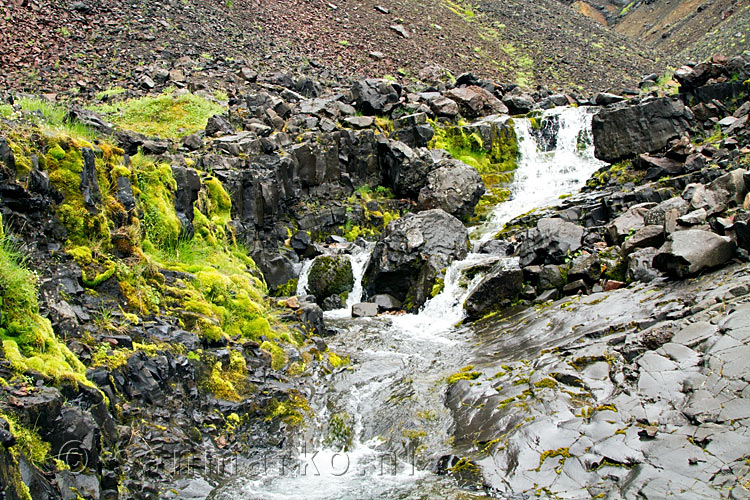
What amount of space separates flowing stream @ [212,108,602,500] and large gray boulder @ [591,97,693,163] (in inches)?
261

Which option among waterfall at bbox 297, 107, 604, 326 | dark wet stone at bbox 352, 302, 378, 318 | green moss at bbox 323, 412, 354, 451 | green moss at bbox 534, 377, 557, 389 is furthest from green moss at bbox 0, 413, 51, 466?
dark wet stone at bbox 352, 302, 378, 318

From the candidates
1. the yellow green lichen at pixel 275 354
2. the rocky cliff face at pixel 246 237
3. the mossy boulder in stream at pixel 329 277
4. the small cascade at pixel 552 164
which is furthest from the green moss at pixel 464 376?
the small cascade at pixel 552 164

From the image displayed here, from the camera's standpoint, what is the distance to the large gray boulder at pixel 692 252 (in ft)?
28.4

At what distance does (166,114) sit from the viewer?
645 inches

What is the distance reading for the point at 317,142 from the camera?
1747 cm

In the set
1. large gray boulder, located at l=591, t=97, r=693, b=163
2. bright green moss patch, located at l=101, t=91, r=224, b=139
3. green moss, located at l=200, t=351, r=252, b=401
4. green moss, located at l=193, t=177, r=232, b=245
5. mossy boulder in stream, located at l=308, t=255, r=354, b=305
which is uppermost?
large gray boulder, located at l=591, t=97, r=693, b=163

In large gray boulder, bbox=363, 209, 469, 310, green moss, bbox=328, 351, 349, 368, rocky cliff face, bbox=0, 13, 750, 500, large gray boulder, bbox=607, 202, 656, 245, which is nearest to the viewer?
rocky cliff face, bbox=0, 13, 750, 500

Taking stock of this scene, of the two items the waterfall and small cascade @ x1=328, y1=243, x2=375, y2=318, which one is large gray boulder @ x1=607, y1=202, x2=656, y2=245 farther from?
small cascade @ x1=328, y1=243, x2=375, y2=318

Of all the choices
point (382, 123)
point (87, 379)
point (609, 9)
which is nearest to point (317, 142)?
point (382, 123)

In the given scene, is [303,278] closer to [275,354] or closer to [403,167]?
[403,167]

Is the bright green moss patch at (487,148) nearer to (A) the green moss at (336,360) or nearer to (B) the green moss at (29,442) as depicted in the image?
(A) the green moss at (336,360)

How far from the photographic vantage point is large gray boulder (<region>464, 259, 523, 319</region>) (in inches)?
464

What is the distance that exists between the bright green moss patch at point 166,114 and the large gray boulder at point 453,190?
22.6ft

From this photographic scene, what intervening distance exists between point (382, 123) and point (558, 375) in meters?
14.3
